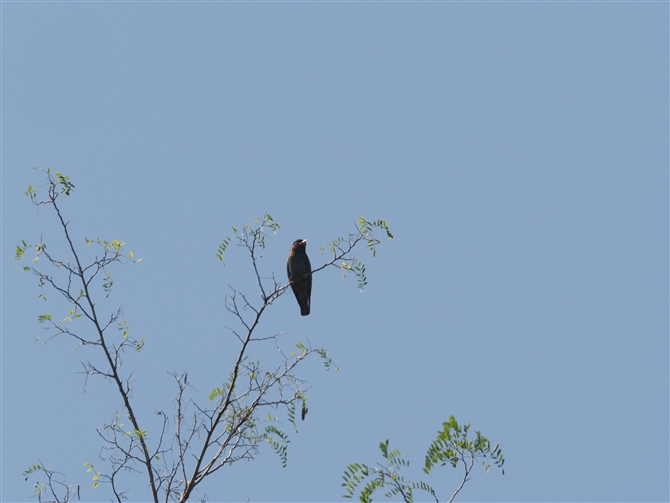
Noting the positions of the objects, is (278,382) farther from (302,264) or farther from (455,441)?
(302,264)

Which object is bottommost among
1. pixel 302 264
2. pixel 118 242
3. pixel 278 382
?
pixel 278 382

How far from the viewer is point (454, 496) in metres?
5.19

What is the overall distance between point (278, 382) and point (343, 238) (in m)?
1.13

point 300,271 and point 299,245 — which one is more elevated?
point 299,245

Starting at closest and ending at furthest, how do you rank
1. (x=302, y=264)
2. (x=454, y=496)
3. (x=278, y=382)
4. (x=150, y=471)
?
1. (x=454, y=496)
2. (x=150, y=471)
3. (x=278, y=382)
4. (x=302, y=264)

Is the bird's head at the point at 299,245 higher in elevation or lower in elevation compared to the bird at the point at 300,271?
higher

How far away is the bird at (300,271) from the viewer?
420 inches

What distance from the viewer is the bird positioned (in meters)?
10.7

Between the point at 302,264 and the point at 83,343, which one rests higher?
the point at 302,264

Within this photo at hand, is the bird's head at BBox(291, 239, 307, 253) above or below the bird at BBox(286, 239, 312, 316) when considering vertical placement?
above

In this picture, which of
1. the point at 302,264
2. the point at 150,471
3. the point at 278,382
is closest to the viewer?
the point at 150,471

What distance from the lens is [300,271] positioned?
10719mm

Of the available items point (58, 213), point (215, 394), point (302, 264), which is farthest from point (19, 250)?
point (302, 264)

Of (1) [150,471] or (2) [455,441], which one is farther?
(1) [150,471]
